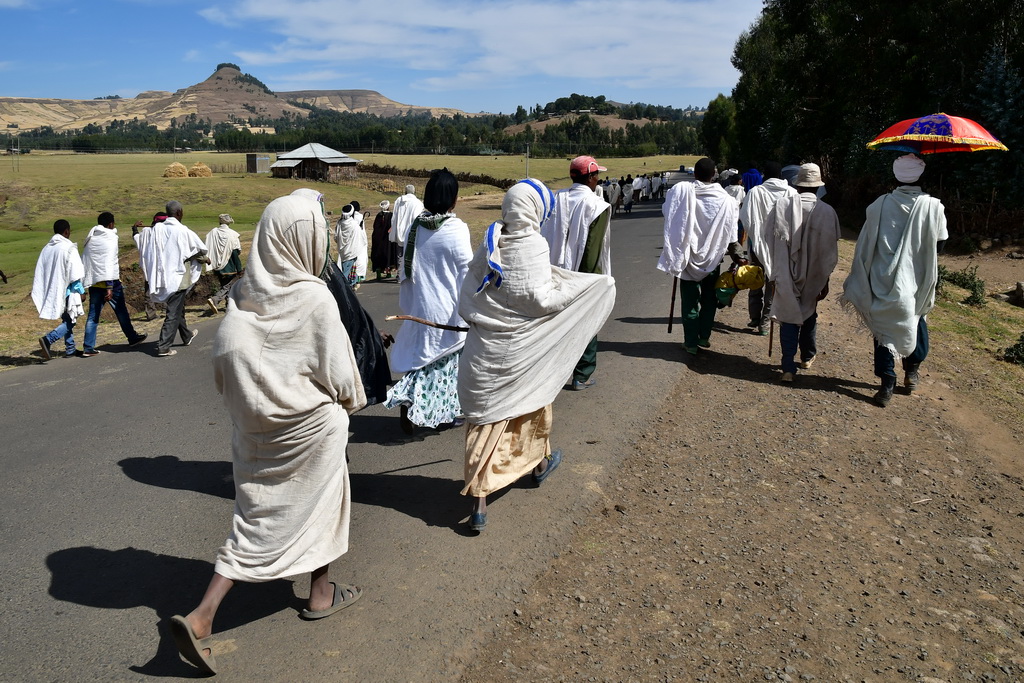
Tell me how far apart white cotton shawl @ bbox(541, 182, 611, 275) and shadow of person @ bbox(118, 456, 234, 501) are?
324 cm

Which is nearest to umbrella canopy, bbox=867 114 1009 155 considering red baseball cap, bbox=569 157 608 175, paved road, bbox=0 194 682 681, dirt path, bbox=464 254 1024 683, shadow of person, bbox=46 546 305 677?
dirt path, bbox=464 254 1024 683

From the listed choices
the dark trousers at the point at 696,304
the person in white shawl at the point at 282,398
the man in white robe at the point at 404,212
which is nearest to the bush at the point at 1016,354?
the dark trousers at the point at 696,304

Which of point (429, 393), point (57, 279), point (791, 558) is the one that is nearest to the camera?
point (791, 558)

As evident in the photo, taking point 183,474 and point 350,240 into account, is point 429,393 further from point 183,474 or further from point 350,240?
point 350,240

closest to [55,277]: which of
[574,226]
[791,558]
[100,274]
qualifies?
[100,274]

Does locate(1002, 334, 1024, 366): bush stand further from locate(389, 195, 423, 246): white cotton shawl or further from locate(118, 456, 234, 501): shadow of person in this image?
locate(118, 456, 234, 501): shadow of person

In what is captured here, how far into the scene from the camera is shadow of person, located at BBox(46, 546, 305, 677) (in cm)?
394

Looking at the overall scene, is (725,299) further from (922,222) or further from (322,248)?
(322,248)

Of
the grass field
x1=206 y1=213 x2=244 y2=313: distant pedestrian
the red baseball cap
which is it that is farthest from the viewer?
the grass field

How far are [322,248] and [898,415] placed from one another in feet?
18.0

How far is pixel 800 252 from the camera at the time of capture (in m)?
7.64

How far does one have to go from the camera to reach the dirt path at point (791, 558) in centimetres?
365

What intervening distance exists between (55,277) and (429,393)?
622 cm

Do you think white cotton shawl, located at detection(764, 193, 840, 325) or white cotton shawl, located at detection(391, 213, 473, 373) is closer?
white cotton shawl, located at detection(391, 213, 473, 373)
